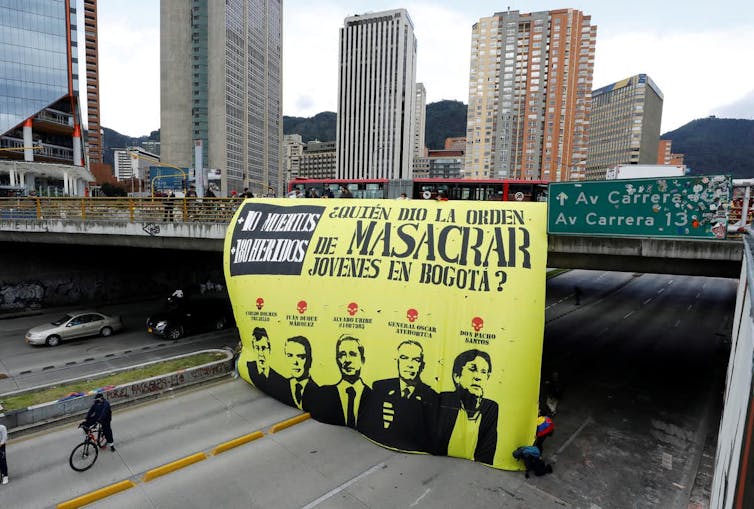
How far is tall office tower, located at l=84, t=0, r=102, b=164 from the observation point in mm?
173125

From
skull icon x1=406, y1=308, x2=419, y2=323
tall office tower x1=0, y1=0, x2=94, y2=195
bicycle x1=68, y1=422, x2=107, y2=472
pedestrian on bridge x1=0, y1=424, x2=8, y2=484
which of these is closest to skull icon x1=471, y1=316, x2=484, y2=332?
skull icon x1=406, y1=308, x2=419, y2=323

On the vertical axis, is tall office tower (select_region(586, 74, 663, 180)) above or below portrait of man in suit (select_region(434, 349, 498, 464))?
above

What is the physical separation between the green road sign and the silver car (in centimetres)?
Result: 2373

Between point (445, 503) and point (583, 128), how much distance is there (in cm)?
14315

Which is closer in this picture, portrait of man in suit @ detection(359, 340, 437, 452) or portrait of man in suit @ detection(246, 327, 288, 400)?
portrait of man in suit @ detection(359, 340, 437, 452)

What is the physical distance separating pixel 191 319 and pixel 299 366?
513 inches

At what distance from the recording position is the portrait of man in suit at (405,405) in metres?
12.0

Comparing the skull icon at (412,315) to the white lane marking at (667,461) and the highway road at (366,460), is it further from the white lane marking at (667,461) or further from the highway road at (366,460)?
the white lane marking at (667,461)

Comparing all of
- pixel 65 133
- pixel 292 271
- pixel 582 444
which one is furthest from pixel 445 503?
pixel 65 133

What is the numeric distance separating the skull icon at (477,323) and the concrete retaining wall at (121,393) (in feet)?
36.7

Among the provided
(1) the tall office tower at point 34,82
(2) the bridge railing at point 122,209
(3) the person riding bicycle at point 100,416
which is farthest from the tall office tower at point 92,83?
(3) the person riding bicycle at point 100,416

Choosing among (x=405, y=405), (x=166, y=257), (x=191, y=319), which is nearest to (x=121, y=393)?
(x=191, y=319)

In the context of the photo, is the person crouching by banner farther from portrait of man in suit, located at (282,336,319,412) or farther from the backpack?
portrait of man in suit, located at (282,336,319,412)

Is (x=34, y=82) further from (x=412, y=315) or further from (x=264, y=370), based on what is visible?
(x=412, y=315)
